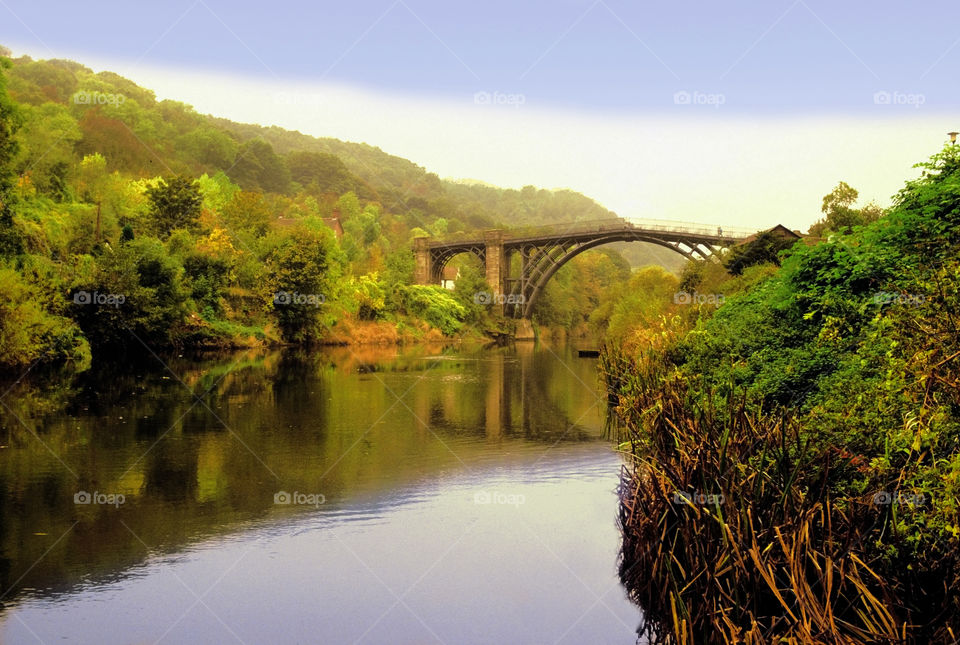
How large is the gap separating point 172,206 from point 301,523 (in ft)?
143

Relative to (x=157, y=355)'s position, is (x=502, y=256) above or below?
above

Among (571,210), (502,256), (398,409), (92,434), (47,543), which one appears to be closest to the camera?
(47,543)

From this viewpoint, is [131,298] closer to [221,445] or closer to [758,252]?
[221,445]

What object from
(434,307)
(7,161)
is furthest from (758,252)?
(434,307)

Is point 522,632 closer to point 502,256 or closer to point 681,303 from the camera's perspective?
point 681,303

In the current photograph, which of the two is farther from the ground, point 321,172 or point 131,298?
point 321,172

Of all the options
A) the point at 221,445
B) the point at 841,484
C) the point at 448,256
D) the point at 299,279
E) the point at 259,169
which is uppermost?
the point at 259,169

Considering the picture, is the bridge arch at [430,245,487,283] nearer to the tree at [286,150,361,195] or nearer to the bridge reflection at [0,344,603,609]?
the bridge reflection at [0,344,603,609]

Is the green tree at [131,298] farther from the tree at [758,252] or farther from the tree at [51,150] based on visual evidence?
the tree at [758,252]

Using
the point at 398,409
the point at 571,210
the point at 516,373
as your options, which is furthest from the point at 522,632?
the point at 571,210

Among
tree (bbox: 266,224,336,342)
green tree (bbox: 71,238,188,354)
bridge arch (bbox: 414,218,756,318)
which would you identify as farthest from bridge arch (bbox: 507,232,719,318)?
green tree (bbox: 71,238,188,354)

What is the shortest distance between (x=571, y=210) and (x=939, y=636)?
613 feet

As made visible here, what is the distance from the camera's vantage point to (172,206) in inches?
2055

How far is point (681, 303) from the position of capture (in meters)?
36.9
